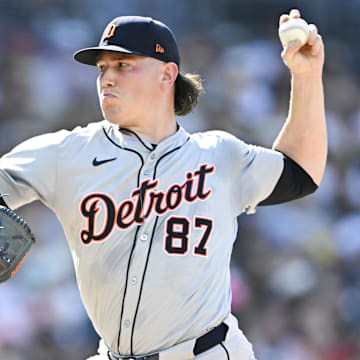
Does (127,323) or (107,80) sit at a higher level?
(107,80)

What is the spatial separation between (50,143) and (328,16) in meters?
6.31

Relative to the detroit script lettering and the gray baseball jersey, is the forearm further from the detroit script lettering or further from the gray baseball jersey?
the detroit script lettering

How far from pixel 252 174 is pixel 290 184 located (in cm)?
14

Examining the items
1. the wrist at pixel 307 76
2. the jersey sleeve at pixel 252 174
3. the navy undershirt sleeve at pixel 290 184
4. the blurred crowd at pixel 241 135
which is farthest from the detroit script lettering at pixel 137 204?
the blurred crowd at pixel 241 135

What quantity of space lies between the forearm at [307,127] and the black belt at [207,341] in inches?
23.4

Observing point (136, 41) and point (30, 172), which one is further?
point (136, 41)

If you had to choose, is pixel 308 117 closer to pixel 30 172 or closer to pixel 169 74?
pixel 169 74

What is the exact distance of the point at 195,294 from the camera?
245cm

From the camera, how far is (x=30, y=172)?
2396mm

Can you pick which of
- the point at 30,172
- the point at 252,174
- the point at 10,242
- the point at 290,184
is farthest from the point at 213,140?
the point at 10,242

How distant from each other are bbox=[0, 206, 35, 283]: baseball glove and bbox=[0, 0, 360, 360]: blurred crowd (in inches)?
133

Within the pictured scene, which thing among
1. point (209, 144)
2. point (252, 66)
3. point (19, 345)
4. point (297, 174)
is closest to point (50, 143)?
point (209, 144)

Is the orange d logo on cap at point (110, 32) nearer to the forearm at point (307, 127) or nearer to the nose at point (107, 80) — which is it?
the nose at point (107, 80)

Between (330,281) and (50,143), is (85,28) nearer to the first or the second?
(330,281)
